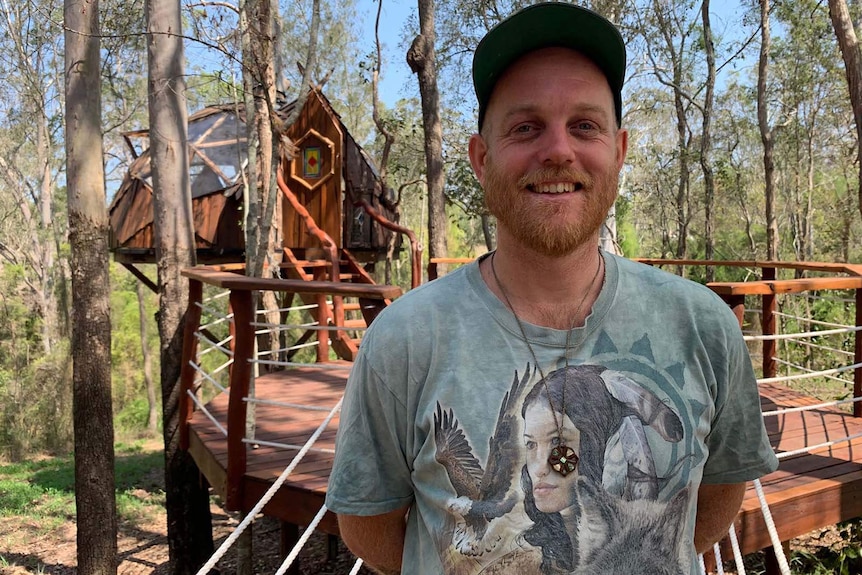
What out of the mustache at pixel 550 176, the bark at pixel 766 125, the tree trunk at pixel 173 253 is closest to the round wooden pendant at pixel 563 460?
the mustache at pixel 550 176

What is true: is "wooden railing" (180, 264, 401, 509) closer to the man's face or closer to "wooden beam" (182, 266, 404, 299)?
"wooden beam" (182, 266, 404, 299)

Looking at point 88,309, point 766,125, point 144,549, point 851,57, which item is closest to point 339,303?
point 88,309

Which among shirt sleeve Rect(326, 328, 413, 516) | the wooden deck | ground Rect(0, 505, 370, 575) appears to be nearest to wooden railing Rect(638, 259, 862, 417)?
the wooden deck

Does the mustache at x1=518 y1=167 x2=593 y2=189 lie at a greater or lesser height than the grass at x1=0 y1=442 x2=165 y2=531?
greater

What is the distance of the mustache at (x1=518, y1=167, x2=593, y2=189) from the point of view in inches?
50.6

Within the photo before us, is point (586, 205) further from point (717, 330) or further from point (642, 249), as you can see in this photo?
point (642, 249)

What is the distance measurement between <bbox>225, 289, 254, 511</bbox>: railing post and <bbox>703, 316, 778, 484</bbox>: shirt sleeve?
8.93ft

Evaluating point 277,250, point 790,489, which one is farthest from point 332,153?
point 790,489

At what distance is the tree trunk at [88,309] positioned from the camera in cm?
550

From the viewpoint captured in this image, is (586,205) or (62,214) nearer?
(586,205)

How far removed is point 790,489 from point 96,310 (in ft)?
16.6

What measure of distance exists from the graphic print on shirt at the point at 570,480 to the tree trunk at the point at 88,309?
16.7 ft

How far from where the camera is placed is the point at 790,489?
364 centimetres

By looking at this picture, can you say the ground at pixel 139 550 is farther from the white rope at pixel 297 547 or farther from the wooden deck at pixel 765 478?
the white rope at pixel 297 547
